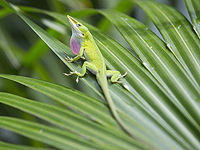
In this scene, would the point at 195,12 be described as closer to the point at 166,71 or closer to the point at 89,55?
the point at 166,71

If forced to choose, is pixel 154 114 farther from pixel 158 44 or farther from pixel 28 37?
pixel 28 37

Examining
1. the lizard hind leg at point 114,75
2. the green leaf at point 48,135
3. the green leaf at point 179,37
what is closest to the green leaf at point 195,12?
the green leaf at point 179,37

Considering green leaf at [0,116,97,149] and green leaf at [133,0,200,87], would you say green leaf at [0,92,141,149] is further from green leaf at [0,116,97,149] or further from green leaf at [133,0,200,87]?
green leaf at [133,0,200,87]

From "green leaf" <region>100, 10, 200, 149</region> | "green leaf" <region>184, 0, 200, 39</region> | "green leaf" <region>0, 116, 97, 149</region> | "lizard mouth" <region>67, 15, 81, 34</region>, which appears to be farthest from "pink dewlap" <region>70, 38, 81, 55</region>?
"green leaf" <region>184, 0, 200, 39</region>

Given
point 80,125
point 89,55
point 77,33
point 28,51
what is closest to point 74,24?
point 77,33

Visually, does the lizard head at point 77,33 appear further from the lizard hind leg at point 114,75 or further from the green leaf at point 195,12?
the green leaf at point 195,12

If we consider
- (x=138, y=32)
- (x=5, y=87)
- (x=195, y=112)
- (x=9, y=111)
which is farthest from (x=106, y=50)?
(x=9, y=111)

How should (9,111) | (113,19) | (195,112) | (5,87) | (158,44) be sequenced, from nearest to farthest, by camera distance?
(195,112)
(158,44)
(113,19)
(5,87)
(9,111)

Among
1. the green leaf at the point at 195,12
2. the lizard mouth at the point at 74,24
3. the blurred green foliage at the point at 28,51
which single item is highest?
the green leaf at the point at 195,12
